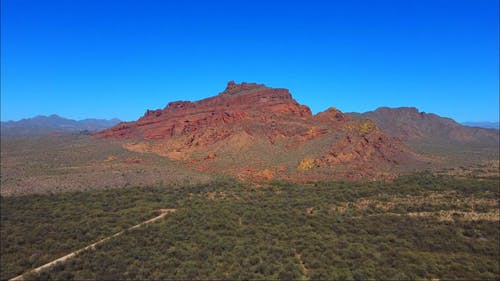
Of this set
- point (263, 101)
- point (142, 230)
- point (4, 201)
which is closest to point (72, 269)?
point (142, 230)

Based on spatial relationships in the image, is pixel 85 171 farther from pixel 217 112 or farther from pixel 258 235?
pixel 217 112

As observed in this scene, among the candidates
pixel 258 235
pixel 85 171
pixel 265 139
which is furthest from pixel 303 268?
pixel 265 139

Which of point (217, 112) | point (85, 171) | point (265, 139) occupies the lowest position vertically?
point (85, 171)

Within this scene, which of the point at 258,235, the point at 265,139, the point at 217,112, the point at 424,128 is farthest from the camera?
the point at 424,128

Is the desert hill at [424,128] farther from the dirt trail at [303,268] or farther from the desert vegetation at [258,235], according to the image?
the dirt trail at [303,268]

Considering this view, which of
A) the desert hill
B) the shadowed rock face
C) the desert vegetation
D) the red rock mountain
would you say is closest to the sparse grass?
the desert vegetation

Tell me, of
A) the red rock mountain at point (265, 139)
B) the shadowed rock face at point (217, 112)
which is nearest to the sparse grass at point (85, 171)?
the red rock mountain at point (265, 139)

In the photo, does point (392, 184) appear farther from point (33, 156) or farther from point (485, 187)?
point (33, 156)
